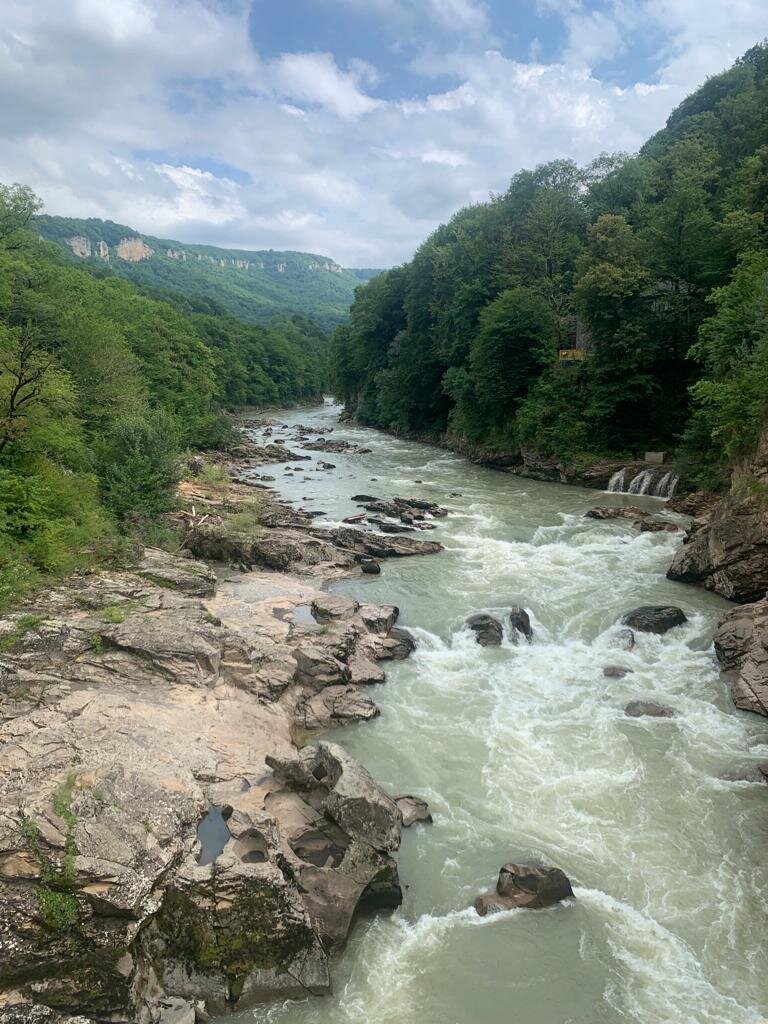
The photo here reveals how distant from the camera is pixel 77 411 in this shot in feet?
82.8

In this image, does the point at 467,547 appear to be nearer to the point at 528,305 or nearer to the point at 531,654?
the point at 531,654

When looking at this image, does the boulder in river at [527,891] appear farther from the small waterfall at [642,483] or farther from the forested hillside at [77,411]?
the small waterfall at [642,483]

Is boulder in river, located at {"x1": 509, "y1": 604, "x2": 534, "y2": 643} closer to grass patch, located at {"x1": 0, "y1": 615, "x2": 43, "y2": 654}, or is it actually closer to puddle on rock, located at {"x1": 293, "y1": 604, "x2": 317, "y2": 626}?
puddle on rock, located at {"x1": 293, "y1": 604, "x2": 317, "y2": 626}

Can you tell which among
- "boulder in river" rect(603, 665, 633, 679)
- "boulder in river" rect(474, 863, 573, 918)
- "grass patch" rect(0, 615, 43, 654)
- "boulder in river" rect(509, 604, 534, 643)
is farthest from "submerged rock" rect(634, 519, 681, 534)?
"grass patch" rect(0, 615, 43, 654)

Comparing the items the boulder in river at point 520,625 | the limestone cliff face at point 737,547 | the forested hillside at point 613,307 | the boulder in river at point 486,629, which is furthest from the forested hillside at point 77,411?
the forested hillside at point 613,307

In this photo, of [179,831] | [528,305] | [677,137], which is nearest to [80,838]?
[179,831]

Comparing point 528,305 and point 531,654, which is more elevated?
point 528,305

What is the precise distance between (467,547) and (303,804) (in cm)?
1580

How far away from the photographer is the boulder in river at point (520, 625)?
16.8 metres

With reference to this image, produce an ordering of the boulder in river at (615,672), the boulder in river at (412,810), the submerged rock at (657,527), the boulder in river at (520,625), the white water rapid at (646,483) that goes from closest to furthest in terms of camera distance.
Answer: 1. the boulder in river at (412,810)
2. the boulder in river at (615,672)
3. the boulder in river at (520,625)
4. the submerged rock at (657,527)
5. the white water rapid at (646,483)

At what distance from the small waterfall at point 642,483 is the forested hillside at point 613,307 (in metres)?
2.27

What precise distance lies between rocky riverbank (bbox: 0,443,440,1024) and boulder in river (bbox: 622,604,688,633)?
21.6 ft

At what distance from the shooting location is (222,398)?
262 feet

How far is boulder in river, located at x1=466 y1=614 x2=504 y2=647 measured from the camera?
648 inches
